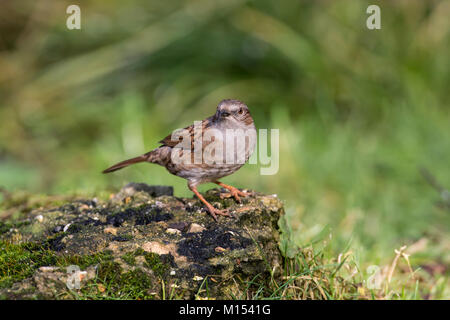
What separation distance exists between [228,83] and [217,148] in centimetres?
458

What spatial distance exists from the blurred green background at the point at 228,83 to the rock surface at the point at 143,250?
273cm

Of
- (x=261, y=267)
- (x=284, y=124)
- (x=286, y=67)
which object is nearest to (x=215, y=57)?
(x=286, y=67)

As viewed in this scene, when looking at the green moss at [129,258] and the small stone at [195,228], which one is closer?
the green moss at [129,258]

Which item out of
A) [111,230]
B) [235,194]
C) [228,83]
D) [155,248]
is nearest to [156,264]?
[155,248]

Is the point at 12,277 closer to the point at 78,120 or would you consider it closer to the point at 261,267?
the point at 261,267

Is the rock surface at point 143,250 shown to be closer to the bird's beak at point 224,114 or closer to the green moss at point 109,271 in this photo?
the green moss at point 109,271

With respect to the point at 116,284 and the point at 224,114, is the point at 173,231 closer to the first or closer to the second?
the point at 116,284

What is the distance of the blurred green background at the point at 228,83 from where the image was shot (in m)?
6.73

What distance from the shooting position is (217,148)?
11.4 ft

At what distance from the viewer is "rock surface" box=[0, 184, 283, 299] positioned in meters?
2.84

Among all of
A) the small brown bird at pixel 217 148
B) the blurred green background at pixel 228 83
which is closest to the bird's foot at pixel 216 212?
the small brown bird at pixel 217 148

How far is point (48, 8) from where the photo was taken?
27.7 ft
